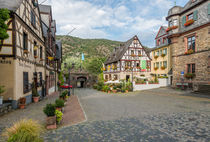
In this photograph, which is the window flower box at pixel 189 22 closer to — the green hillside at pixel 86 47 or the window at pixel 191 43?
the window at pixel 191 43

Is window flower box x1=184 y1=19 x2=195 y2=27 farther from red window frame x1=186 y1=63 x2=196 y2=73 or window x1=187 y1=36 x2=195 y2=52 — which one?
red window frame x1=186 y1=63 x2=196 y2=73

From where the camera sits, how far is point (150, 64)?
32.7 metres

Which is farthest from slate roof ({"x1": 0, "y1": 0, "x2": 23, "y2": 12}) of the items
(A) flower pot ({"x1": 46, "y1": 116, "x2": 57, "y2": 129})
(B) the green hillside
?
(B) the green hillside

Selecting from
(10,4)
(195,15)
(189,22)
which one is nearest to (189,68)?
(189,22)

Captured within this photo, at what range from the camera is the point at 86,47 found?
93.1 metres

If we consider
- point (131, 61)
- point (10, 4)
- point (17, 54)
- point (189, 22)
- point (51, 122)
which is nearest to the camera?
point (51, 122)

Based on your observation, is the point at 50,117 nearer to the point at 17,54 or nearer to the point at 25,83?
the point at 17,54

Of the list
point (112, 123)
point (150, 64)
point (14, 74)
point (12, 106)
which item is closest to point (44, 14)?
point (14, 74)

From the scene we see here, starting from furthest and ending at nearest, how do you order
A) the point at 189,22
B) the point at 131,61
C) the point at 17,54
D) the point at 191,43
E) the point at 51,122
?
1. the point at 131,61
2. the point at 191,43
3. the point at 189,22
4. the point at 17,54
5. the point at 51,122

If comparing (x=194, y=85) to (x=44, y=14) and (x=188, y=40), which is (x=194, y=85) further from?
(x=44, y=14)

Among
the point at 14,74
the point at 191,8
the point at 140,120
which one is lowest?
the point at 140,120

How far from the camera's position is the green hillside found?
84.5m

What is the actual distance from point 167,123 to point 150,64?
2765 cm

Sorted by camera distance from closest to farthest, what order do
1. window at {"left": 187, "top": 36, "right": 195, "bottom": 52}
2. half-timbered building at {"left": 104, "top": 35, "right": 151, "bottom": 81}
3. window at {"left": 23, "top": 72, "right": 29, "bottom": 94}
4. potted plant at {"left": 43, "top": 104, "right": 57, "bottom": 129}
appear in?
potted plant at {"left": 43, "top": 104, "right": 57, "bottom": 129}, window at {"left": 23, "top": 72, "right": 29, "bottom": 94}, window at {"left": 187, "top": 36, "right": 195, "bottom": 52}, half-timbered building at {"left": 104, "top": 35, "right": 151, "bottom": 81}
